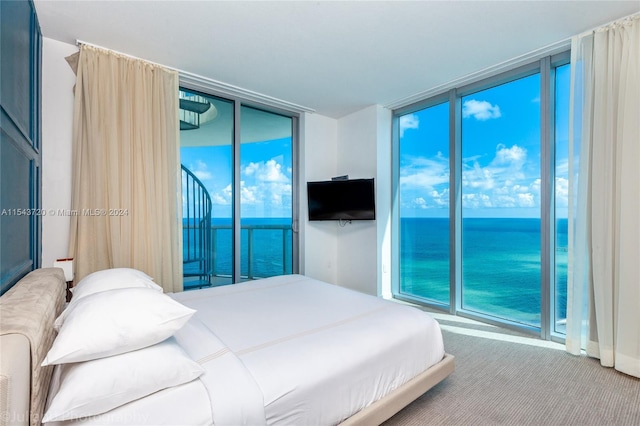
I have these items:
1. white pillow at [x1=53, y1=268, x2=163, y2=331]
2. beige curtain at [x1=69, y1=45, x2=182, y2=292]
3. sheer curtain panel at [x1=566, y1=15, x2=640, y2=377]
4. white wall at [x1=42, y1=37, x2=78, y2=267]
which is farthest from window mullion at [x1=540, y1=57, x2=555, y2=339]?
white wall at [x1=42, y1=37, x2=78, y2=267]

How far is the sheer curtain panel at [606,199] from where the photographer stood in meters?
2.16

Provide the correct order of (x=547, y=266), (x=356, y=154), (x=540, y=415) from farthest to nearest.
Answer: (x=356, y=154) → (x=547, y=266) → (x=540, y=415)

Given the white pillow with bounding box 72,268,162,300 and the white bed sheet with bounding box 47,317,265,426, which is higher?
the white pillow with bounding box 72,268,162,300

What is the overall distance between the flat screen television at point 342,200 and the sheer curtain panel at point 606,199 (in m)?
2.22

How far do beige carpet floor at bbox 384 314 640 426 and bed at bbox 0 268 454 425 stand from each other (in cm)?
22

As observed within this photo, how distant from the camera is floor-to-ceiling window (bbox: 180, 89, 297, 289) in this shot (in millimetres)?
3521

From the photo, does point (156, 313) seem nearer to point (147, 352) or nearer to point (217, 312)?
point (147, 352)

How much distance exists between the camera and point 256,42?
2.61 m

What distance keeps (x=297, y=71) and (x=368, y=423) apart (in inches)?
127

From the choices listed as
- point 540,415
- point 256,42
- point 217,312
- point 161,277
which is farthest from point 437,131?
point 161,277

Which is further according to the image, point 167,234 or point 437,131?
point 437,131

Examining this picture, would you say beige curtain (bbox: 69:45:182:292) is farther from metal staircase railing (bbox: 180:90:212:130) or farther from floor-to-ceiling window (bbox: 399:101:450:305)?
floor-to-ceiling window (bbox: 399:101:450:305)

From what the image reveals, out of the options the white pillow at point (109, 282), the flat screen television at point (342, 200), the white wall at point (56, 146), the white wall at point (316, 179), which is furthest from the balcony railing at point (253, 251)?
the white pillow at point (109, 282)

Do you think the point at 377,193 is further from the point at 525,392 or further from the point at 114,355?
Result: the point at 114,355
